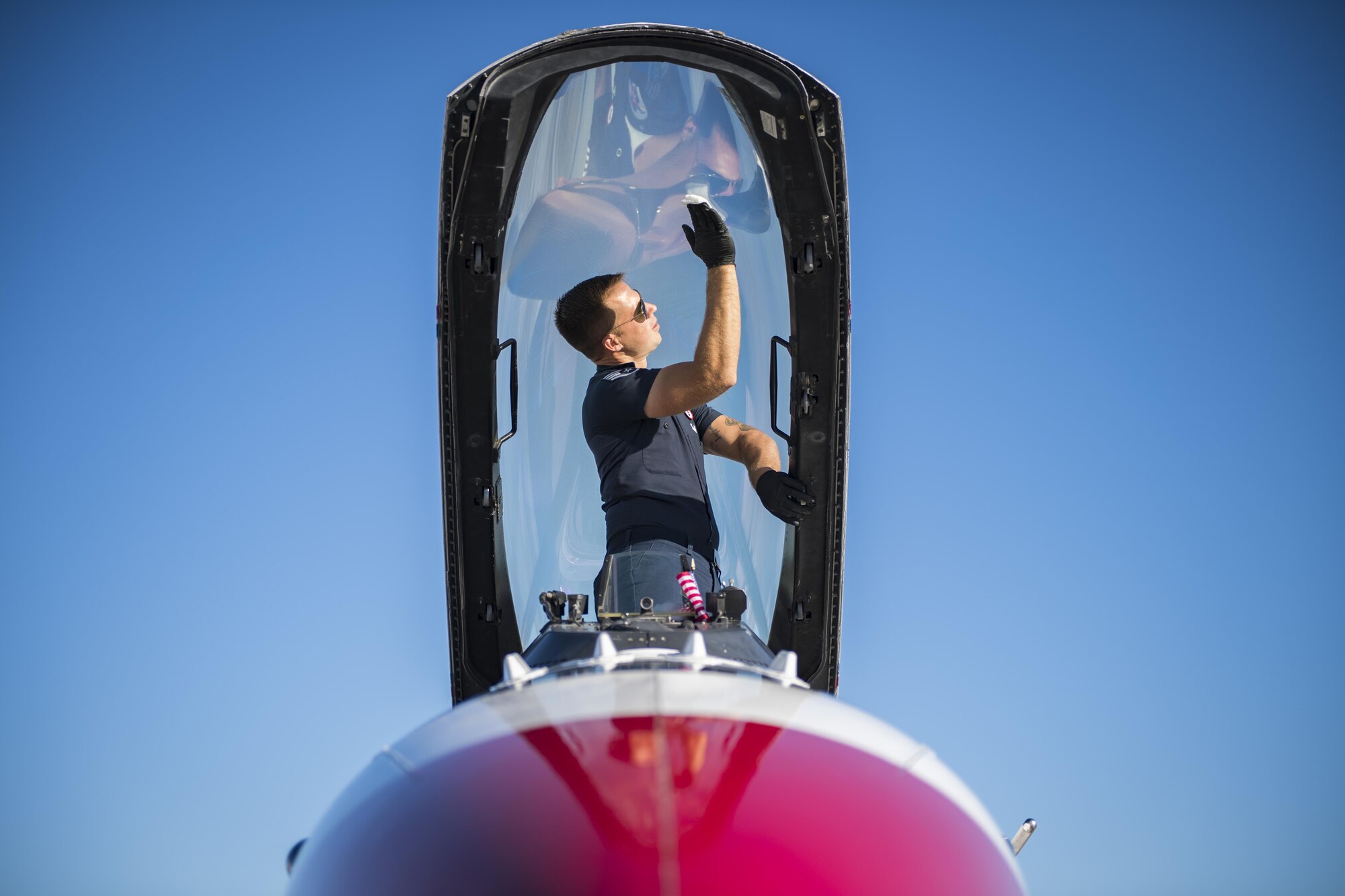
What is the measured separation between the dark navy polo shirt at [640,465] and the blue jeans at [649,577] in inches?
6.2

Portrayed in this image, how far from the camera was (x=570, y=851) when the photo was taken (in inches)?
71.3

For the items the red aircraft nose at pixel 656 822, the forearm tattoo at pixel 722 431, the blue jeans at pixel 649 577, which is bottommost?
the red aircraft nose at pixel 656 822

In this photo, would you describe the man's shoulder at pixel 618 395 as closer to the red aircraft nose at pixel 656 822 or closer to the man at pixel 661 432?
the man at pixel 661 432

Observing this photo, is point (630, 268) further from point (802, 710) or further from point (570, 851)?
point (570, 851)

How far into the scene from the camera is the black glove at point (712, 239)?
423 cm

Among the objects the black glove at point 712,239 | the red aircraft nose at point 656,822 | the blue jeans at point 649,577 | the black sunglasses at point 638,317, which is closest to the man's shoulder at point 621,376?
the black sunglasses at point 638,317

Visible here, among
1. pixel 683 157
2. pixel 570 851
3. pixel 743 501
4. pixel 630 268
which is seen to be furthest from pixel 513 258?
pixel 570 851

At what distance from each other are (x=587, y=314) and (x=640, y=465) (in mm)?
1045

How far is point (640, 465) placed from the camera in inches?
188

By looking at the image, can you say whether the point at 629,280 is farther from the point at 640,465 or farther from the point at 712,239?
the point at 712,239

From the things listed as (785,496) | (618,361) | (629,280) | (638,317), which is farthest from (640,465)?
(629,280)

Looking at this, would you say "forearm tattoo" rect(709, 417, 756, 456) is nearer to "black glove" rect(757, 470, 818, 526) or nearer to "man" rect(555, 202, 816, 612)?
"man" rect(555, 202, 816, 612)

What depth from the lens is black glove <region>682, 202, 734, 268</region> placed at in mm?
4234

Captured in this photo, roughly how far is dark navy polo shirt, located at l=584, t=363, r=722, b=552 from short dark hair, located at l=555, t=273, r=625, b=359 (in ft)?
1.37
